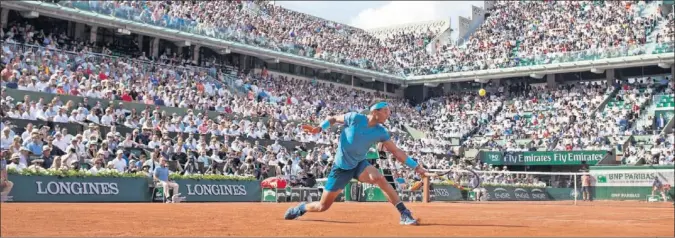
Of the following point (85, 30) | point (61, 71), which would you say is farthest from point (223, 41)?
point (61, 71)

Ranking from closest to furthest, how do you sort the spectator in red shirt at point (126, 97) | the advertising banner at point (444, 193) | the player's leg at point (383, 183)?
the player's leg at point (383, 183), the spectator in red shirt at point (126, 97), the advertising banner at point (444, 193)

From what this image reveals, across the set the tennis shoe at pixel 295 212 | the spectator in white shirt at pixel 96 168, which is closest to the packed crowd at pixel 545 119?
the spectator in white shirt at pixel 96 168

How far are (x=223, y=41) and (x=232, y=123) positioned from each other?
11203 mm

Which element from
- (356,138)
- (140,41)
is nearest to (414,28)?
(140,41)

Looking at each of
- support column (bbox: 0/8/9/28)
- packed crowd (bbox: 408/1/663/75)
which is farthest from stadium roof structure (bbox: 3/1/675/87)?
support column (bbox: 0/8/9/28)

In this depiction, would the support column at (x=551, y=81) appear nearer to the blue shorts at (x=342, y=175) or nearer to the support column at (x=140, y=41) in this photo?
the support column at (x=140, y=41)

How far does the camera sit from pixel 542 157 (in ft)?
152

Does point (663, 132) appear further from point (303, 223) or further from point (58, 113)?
point (303, 223)

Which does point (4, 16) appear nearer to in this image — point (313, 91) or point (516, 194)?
point (313, 91)

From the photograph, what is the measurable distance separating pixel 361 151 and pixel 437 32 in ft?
180

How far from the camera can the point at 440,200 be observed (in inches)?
1318

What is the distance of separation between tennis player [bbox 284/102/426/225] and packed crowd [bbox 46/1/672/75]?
28.6 metres

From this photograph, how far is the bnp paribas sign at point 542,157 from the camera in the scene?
44.3 metres

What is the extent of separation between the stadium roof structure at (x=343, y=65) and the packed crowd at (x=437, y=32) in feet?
1.32
